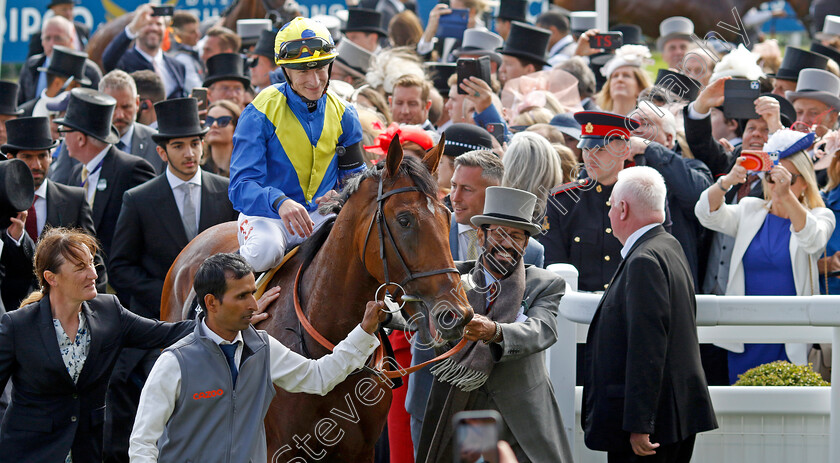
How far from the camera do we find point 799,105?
780 centimetres

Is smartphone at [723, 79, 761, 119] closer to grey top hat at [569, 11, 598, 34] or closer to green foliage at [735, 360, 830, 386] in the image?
green foliage at [735, 360, 830, 386]

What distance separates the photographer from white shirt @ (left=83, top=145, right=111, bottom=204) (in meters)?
7.48

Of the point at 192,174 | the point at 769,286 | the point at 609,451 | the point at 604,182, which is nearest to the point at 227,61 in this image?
the point at 192,174

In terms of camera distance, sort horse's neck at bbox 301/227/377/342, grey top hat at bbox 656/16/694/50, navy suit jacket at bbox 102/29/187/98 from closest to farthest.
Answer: horse's neck at bbox 301/227/377/342
grey top hat at bbox 656/16/694/50
navy suit jacket at bbox 102/29/187/98

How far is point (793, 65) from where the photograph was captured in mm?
8492

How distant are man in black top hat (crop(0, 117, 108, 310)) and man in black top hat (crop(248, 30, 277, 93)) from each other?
3191 mm

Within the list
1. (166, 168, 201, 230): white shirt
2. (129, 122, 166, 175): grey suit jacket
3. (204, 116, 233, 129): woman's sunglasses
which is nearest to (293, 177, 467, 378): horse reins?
(166, 168, 201, 230): white shirt

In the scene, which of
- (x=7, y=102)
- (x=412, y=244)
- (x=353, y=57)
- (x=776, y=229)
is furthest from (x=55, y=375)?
(x=353, y=57)

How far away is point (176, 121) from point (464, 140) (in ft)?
A: 6.96

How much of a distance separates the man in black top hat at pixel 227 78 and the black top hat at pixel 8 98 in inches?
69.5

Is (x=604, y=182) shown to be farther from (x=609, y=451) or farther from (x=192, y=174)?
Answer: (x=192, y=174)

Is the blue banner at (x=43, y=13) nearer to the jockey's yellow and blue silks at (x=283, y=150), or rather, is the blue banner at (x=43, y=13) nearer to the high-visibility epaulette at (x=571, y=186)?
Result: the high-visibility epaulette at (x=571, y=186)

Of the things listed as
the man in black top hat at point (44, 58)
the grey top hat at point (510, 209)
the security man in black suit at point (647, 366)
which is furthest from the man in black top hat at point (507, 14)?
the grey top hat at point (510, 209)

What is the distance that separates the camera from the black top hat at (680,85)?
7.45 m
